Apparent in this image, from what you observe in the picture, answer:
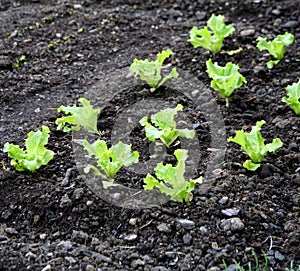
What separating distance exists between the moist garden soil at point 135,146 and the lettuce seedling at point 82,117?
12 centimetres

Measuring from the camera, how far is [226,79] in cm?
380

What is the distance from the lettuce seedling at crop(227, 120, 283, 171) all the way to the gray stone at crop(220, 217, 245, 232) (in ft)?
1.40

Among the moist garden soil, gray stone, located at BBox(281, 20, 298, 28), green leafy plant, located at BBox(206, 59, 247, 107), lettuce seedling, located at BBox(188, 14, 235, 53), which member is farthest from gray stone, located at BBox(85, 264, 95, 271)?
gray stone, located at BBox(281, 20, 298, 28)

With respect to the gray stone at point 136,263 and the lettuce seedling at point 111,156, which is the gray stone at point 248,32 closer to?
the lettuce seedling at point 111,156

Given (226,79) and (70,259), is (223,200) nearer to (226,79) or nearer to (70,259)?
(70,259)

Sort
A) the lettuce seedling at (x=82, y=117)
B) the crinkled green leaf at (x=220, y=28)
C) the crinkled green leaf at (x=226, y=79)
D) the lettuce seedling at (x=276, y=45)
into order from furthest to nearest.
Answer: the crinkled green leaf at (x=220, y=28) < the lettuce seedling at (x=276, y=45) < the crinkled green leaf at (x=226, y=79) < the lettuce seedling at (x=82, y=117)

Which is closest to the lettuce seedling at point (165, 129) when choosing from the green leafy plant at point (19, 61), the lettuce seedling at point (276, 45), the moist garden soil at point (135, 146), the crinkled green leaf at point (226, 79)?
the moist garden soil at point (135, 146)

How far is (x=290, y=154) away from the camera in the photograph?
349 cm

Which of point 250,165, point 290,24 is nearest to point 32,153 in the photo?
point 250,165

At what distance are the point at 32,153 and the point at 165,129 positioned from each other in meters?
0.77

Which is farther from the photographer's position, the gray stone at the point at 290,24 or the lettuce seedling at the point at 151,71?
the gray stone at the point at 290,24

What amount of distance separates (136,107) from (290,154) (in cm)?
106

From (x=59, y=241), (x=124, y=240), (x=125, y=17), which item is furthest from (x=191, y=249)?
(x=125, y=17)

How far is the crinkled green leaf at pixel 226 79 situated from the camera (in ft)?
12.5
